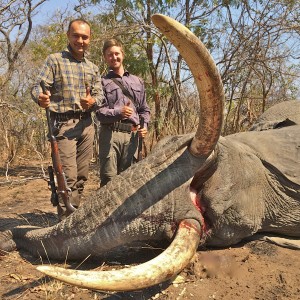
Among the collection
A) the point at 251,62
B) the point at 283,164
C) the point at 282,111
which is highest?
the point at 251,62

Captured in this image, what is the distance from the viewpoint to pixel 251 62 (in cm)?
840

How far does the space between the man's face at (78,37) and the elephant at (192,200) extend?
6.50 feet

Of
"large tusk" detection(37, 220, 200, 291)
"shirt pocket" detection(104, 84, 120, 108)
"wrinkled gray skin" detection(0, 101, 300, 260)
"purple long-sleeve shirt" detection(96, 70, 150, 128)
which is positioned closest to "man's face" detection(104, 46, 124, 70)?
"purple long-sleeve shirt" detection(96, 70, 150, 128)

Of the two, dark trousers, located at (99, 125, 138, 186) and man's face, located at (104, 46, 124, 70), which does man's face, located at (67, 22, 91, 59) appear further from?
dark trousers, located at (99, 125, 138, 186)

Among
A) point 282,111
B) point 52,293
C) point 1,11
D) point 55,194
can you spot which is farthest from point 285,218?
point 1,11

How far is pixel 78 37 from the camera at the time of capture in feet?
14.1

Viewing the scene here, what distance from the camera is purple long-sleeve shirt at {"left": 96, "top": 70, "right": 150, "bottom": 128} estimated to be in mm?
4410

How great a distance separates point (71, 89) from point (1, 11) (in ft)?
24.4

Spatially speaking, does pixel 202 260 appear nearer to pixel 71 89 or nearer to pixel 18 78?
pixel 71 89

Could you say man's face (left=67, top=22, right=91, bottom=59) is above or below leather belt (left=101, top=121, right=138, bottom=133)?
above

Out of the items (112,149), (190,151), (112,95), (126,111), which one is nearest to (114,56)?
(112,95)

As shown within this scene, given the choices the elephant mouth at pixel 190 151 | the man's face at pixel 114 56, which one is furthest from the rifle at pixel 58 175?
the elephant mouth at pixel 190 151

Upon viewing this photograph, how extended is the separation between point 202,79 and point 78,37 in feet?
8.11

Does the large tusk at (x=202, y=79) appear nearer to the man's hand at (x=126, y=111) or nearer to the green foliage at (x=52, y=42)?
the man's hand at (x=126, y=111)
